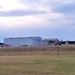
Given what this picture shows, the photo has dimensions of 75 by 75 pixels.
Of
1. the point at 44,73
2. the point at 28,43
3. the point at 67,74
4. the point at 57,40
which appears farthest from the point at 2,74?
the point at 57,40

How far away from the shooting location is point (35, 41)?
16150 centimetres

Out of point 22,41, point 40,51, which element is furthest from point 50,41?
point 40,51

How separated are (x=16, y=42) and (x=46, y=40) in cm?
2957

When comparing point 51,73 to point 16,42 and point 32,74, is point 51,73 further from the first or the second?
point 16,42

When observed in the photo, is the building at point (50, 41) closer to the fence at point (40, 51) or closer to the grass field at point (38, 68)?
the fence at point (40, 51)

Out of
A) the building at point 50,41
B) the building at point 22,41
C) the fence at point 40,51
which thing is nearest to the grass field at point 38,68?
the fence at point 40,51

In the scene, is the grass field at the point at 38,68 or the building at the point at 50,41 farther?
the building at the point at 50,41

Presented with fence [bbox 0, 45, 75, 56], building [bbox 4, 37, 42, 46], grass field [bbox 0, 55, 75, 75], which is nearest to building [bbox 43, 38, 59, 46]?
building [bbox 4, 37, 42, 46]

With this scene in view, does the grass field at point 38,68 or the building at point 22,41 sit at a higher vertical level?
the building at point 22,41

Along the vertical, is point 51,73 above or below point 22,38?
below

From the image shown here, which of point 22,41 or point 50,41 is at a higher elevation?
point 50,41

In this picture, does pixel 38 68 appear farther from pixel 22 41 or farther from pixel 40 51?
pixel 22 41

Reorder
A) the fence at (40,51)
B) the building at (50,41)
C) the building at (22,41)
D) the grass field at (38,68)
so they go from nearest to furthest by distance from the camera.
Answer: the grass field at (38,68) < the fence at (40,51) < the building at (22,41) < the building at (50,41)

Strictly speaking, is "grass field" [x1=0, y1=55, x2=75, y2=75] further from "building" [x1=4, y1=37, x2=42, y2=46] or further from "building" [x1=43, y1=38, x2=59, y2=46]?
"building" [x1=43, y1=38, x2=59, y2=46]
